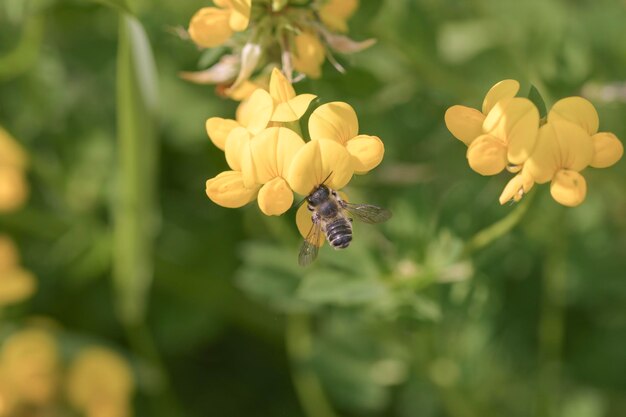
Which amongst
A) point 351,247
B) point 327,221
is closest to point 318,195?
point 327,221

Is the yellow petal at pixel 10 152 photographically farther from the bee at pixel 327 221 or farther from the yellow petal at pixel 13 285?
the bee at pixel 327 221

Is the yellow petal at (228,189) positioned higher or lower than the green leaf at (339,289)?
higher

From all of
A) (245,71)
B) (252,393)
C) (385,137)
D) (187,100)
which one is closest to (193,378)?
(252,393)

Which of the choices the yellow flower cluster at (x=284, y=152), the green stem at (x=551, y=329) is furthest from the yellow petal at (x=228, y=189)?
the green stem at (x=551, y=329)

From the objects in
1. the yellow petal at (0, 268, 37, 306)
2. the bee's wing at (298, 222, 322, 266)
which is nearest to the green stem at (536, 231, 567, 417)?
the bee's wing at (298, 222, 322, 266)

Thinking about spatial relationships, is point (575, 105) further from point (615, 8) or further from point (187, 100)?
point (187, 100)

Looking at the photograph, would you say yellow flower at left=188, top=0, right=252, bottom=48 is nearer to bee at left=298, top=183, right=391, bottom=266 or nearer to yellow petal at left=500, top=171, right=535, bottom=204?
bee at left=298, top=183, right=391, bottom=266

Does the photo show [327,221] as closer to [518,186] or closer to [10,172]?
[518,186]
